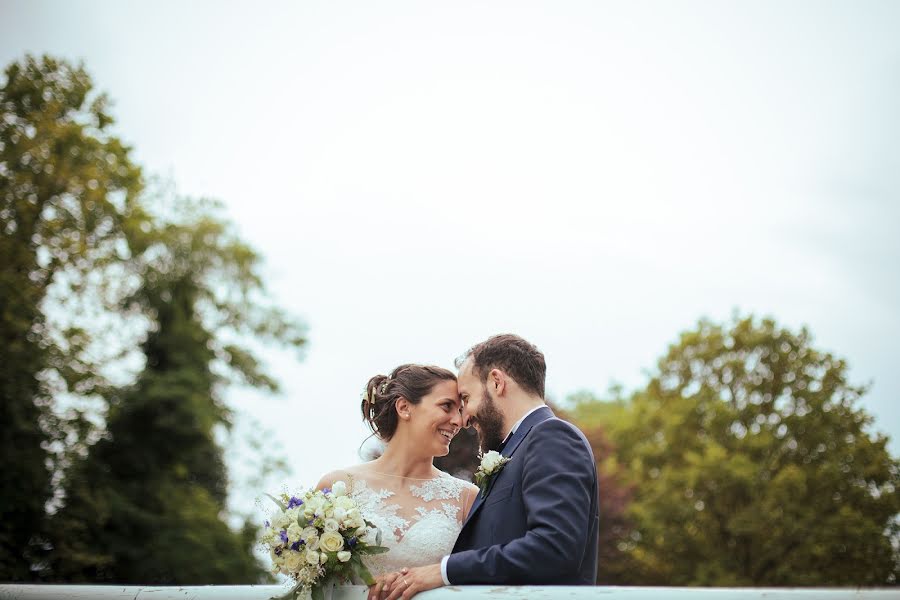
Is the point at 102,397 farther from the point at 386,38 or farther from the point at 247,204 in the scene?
the point at 386,38

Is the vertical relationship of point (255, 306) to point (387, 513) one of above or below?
above

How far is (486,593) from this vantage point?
8.46 feet

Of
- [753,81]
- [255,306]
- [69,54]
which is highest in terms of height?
[753,81]

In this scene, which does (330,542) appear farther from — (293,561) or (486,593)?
(486,593)

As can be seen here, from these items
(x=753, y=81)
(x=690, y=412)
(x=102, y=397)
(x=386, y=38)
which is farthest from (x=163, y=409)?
(x=386, y=38)

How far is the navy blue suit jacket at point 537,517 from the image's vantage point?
337cm

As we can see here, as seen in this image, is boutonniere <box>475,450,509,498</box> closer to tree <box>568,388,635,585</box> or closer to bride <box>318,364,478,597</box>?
bride <box>318,364,478,597</box>

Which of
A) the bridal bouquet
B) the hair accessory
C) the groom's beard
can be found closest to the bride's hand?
the bridal bouquet

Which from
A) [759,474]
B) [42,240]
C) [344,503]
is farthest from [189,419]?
[344,503]

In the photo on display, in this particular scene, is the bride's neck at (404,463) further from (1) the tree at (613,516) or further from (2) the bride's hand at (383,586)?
(1) the tree at (613,516)

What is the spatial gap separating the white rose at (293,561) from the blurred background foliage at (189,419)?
18.1 metres

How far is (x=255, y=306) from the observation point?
30.0 m

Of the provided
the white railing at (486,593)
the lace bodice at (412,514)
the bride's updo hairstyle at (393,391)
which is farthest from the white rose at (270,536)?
the bride's updo hairstyle at (393,391)

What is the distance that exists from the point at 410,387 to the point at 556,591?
291 cm
